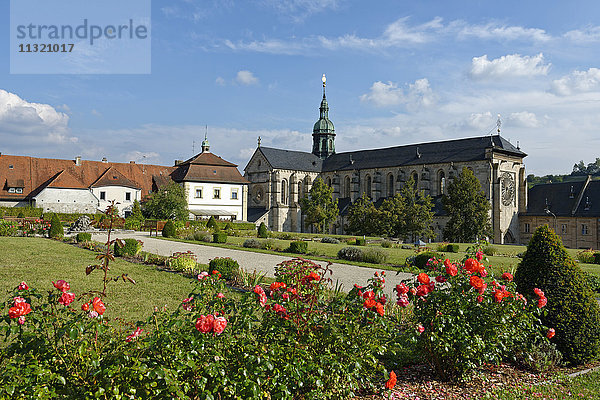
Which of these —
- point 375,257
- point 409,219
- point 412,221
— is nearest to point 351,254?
point 375,257

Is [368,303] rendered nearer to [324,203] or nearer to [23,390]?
[23,390]

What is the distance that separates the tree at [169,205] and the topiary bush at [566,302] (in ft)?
134

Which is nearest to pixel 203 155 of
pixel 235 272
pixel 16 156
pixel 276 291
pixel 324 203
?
pixel 324 203

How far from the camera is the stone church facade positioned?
162 ft

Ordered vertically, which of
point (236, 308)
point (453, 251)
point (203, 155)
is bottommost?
point (453, 251)

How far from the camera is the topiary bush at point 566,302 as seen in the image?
254 inches

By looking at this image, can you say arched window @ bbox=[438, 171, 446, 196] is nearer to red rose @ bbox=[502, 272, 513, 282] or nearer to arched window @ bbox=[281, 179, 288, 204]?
arched window @ bbox=[281, 179, 288, 204]

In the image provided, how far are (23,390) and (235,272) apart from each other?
9.83 meters

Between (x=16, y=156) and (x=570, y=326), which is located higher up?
(x=16, y=156)

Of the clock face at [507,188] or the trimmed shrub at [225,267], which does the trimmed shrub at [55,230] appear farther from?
the clock face at [507,188]

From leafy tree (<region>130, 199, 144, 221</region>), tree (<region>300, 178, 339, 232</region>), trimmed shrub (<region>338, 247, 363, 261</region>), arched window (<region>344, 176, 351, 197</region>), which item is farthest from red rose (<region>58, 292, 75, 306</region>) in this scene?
arched window (<region>344, 176, 351, 197</region>)

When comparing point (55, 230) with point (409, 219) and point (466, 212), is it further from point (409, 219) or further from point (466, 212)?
point (466, 212)

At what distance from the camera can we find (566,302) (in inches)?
254

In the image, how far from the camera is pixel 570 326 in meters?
6.46
